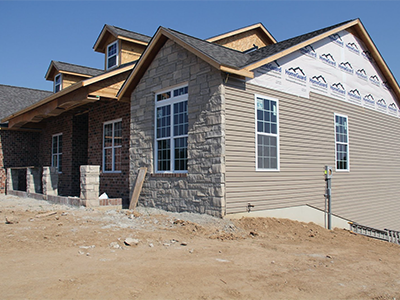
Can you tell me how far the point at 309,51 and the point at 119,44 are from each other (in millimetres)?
8752

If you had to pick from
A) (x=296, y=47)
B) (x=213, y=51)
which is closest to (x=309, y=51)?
(x=296, y=47)

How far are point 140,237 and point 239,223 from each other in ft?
8.29

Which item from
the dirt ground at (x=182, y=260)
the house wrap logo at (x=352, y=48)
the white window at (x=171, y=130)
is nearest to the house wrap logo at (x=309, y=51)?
the house wrap logo at (x=352, y=48)

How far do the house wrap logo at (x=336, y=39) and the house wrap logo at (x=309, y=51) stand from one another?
1.42 meters

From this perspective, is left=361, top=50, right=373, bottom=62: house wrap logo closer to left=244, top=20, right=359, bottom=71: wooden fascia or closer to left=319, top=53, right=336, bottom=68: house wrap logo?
left=244, top=20, right=359, bottom=71: wooden fascia

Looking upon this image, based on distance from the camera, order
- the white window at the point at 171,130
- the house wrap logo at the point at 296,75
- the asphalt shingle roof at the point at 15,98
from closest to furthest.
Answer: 1. the white window at the point at 171,130
2. the house wrap logo at the point at 296,75
3. the asphalt shingle roof at the point at 15,98

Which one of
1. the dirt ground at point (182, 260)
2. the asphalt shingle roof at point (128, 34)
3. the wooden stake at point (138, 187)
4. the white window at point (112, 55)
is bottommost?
the dirt ground at point (182, 260)

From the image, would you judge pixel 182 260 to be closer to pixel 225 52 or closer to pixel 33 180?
pixel 225 52

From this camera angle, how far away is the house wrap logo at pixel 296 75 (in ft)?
36.3

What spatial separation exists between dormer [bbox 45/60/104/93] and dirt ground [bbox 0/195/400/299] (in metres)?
10.7

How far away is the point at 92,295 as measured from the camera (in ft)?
14.0

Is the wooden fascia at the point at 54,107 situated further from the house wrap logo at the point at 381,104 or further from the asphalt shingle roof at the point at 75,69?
the house wrap logo at the point at 381,104

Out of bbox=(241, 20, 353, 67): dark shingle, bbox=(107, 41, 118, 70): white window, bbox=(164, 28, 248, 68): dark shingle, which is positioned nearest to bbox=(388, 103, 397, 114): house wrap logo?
bbox=(241, 20, 353, 67): dark shingle

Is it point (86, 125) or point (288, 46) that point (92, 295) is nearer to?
point (288, 46)
